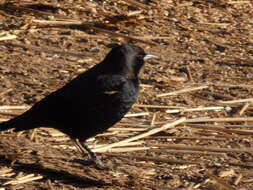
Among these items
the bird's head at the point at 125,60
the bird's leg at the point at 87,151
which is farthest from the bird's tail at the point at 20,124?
the bird's head at the point at 125,60

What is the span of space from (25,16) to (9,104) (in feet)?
7.65

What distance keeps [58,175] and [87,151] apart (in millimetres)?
498

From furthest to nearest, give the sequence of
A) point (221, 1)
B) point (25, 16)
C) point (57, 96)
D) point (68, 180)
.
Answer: point (221, 1)
point (25, 16)
point (57, 96)
point (68, 180)

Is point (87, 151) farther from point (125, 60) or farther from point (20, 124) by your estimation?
point (125, 60)

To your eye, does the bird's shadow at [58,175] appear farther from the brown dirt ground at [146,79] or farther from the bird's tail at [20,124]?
the bird's tail at [20,124]

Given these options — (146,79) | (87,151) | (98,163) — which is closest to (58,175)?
(98,163)

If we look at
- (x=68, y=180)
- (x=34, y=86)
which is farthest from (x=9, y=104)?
(x=68, y=180)

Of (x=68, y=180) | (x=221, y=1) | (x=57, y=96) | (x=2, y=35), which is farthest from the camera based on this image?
(x=221, y=1)

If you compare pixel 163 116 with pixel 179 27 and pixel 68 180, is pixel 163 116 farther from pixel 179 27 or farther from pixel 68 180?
pixel 179 27

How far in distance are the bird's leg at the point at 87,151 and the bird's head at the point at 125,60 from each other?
0.67 metres

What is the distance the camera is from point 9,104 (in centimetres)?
793

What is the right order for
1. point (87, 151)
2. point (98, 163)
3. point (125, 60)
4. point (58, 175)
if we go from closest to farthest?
1. point (58, 175)
2. point (98, 163)
3. point (87, 151)
4. point (125, 60)

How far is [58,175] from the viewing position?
6539 mm

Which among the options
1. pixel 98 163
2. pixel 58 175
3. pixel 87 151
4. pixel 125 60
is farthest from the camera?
pixel 125 60
